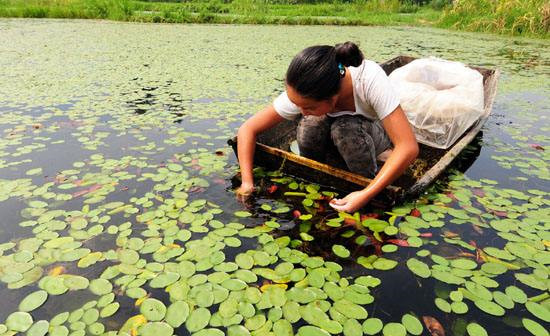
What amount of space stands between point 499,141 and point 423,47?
5.50 m

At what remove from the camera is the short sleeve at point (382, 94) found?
1.83 meters

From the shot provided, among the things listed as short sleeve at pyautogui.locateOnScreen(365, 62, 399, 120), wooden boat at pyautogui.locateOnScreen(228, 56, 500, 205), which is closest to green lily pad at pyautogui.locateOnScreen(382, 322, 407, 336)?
wooden boat at pyautogui.locateOnScreen(228, 56, 500, 205)

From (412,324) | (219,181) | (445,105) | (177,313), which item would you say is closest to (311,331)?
(412,324)

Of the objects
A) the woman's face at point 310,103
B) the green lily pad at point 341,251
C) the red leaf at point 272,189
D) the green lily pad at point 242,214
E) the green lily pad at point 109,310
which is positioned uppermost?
the woman's face at point 310,103

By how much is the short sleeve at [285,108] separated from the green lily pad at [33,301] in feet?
4.59

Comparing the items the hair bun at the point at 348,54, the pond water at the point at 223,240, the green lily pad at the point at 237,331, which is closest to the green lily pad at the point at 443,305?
the pond water at the point at 223,240

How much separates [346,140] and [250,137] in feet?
1.85

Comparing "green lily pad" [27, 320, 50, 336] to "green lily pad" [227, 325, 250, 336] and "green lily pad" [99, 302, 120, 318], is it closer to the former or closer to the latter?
"green lily pad" [99, 302, 120, 318]

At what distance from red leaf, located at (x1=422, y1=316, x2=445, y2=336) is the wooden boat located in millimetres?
627

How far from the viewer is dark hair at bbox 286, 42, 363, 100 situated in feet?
5.36

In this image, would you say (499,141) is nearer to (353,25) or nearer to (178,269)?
(178,269)

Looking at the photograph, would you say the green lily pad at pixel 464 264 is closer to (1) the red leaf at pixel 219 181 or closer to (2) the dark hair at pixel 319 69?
(2) the dark hair at pixel 319 69

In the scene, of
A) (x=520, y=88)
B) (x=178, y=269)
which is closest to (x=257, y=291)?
(x=178, y=269)

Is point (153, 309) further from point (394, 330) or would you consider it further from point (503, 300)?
point (503, 300)
